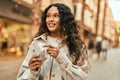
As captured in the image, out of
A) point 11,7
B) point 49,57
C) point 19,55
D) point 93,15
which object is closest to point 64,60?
point 49,57

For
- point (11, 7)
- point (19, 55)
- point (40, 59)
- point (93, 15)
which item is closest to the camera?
point (40, 59)

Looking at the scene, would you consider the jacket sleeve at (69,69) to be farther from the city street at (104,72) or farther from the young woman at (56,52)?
the city street at (104,72)

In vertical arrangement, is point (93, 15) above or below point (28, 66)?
below

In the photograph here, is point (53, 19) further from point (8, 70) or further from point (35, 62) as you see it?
point (8, 70)

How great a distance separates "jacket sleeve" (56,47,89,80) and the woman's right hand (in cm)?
13

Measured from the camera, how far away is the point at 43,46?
2789 millimetres

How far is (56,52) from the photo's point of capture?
108 inches

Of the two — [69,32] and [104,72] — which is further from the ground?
[69,32]

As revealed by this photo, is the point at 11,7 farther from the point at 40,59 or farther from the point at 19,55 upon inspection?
the point at 40,59

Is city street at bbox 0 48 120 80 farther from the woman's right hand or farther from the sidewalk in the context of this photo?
the woman's right hand

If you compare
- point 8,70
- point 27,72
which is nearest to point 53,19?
point 27,72

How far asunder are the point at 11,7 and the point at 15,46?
10.4 feet

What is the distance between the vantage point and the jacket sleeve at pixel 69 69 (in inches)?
110

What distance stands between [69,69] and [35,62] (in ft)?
0.87
